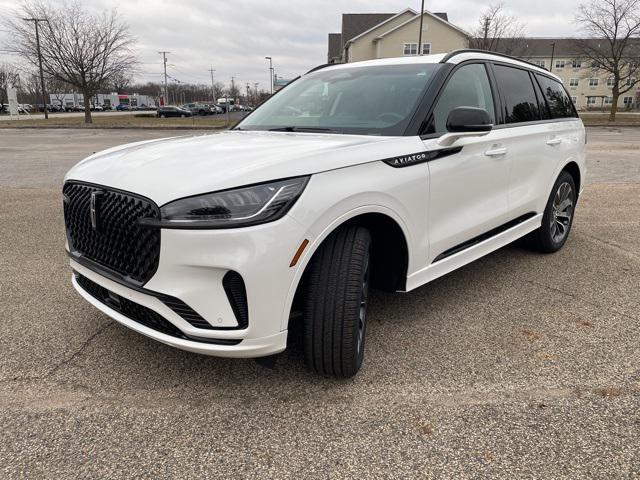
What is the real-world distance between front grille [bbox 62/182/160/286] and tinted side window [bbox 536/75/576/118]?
3912mm

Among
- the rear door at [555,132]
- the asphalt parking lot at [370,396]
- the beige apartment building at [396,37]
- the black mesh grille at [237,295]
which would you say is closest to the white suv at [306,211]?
the black mesh grille at [237,295]

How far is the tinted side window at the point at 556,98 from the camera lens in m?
4.62

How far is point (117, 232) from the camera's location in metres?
2.32

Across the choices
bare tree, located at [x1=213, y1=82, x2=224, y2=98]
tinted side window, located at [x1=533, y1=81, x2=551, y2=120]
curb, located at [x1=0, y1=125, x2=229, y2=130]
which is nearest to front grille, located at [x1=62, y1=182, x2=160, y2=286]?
tinted side window, located at [x1=533, y1=81, x2=551, y2=120]

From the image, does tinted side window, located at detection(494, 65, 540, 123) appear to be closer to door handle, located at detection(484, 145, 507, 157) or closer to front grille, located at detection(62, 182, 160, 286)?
door handle, located at detection(484, 145, 507, 157)

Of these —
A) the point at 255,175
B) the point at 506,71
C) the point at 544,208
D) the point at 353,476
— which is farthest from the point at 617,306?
the point at 255,175

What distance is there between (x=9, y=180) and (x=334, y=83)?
8352 millimetres

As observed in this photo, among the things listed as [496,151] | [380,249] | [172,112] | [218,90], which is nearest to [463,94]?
[496,151]

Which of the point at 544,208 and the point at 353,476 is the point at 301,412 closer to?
the point at 353,476

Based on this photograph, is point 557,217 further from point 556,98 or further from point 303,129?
point 303,129

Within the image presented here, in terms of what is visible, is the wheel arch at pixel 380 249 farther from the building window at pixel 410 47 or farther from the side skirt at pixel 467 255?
the building window at pixel 410 47

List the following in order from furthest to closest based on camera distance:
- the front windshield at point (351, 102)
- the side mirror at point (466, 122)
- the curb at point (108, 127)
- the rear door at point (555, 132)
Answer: the curb at point (108, 127) → the rear door at point (555, 132) → the front windshield at point (351, 102) → the side mirror at point (466, 122)

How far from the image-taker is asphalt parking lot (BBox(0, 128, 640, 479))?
2.08 m

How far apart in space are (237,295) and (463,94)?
7.40 ft
